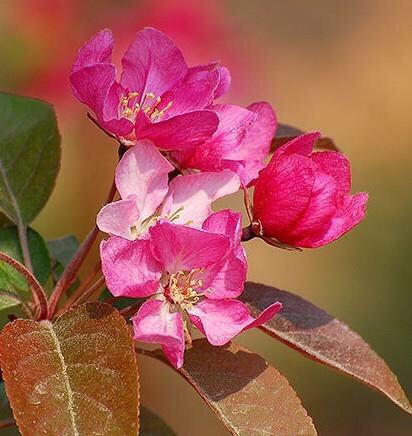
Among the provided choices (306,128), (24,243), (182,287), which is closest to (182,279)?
(182,287)

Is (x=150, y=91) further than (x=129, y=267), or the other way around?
(x=150, y=91)

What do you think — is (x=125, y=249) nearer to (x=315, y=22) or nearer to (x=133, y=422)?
(x=133, y=422)

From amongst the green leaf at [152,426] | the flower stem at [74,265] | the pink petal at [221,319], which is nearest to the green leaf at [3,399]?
the green leaf at [152,426]

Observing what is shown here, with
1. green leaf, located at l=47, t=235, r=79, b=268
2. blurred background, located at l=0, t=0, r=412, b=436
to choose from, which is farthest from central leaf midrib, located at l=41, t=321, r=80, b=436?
blurred background, located at l=0, t=0, r=412, b=436

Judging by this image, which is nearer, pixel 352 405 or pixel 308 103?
pixel 352 405

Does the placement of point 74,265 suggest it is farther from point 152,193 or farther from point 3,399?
point 3,399

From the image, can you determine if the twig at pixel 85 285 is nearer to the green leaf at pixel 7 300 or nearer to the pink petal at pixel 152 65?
the green leaf at pixel 7 300

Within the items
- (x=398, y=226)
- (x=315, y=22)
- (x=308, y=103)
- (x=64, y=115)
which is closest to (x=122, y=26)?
(x=64, y=115)
